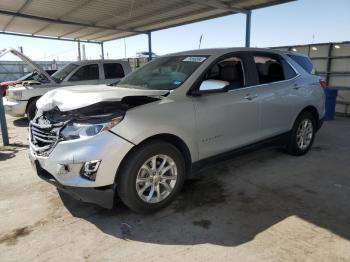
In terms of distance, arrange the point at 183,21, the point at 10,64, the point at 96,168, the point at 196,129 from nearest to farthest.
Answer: the point at 96,168 → the point at 196,129 → the point at 183,21 → the point at 10,64

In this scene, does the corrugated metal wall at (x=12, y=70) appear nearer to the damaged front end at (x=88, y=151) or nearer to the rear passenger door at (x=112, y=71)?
the rear passenger door at (x=112, y=71)

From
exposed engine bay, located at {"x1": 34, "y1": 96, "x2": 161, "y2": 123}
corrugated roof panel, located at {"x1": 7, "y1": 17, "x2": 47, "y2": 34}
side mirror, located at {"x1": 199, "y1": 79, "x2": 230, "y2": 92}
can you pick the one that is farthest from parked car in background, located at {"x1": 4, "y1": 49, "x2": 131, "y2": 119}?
side mirror, located at {"x1": 199, "y1": 79, "x2": 230, "y2": 92}

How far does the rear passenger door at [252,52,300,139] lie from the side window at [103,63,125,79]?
20.2ft

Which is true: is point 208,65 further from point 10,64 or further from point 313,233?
point 10,64

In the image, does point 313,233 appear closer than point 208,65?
Yes

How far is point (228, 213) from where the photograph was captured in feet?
11.3

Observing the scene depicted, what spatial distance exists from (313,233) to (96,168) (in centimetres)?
216

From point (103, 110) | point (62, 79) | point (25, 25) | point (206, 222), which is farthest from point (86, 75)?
point (206, 222)

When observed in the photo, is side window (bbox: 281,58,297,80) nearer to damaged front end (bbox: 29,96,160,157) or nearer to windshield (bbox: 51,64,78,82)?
damaged front end (bbox: 29,96,160,157)

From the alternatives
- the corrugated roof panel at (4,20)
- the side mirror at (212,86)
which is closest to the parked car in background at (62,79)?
the corrugated roof panel at (4,20)

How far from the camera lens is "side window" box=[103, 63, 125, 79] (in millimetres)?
9859

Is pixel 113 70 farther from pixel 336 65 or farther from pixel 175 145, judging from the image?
pixel 336 65

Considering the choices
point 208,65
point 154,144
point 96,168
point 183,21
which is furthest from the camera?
point 183,21

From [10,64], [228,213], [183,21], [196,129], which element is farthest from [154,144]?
[10,64]
